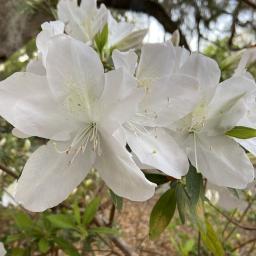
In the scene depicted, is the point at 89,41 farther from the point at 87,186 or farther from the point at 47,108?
the point at 87,186

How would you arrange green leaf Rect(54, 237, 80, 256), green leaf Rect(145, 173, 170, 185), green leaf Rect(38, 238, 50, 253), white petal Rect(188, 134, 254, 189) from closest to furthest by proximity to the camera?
white petal Rect(188, 134, 254, 189) → green leaf Rect(145, 173, 170, 185) → green leaf Rect(54, 237, 80, 256) → green leaf Rect(38, 238, 50, 253)

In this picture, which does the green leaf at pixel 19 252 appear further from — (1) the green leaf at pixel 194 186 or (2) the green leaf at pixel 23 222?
(1) the green leaf at pixel 194 186

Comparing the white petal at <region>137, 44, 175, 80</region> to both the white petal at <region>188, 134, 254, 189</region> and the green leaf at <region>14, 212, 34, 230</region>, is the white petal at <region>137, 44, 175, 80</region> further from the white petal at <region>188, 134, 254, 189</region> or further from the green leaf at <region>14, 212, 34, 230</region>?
the green leaf at <region>14, 212, 34, 230</region>

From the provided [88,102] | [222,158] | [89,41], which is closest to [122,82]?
[88,102]

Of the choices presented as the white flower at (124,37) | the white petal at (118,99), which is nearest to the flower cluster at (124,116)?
the white petal at (118,99)

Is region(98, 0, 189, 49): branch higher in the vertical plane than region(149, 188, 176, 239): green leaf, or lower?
lower

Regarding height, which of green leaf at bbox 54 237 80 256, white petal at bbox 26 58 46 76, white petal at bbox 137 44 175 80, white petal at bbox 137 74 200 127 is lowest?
green leaf at bbox 54 237 80 256

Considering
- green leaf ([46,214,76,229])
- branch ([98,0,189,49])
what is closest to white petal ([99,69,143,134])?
green leaf ([46,214,76,229])

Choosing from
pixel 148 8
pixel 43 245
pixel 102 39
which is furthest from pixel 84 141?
→ pixel 148 8
